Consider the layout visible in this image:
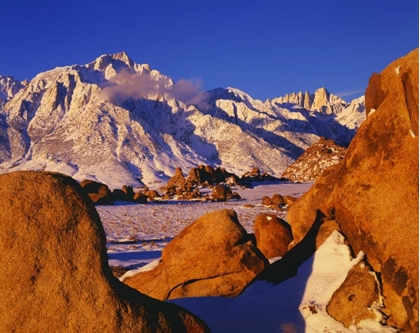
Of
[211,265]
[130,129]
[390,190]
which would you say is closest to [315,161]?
[211,265]

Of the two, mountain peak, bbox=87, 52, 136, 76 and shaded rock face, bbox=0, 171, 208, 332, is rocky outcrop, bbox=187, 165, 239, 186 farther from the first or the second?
mountain peak, bbox=87, 52, 136, 76

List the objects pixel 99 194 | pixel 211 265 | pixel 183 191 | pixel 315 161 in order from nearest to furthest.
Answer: pixel 211 265, pixel 99 194, pixel 183 191, pixel 315 161

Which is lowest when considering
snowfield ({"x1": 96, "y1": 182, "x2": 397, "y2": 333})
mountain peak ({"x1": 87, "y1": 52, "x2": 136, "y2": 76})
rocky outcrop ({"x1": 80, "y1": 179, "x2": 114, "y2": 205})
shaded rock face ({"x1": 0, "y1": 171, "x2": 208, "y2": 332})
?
snowfield ({"x1": 96, "y1": 182, "x2": 397, "y2": 333})

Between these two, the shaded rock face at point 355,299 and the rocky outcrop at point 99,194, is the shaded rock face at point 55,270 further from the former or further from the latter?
the rocky outcrop at point 99,194

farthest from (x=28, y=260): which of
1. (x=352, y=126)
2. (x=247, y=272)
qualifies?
(x=352, y=126)

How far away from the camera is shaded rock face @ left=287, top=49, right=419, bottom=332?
5.05m

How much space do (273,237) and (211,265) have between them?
257 centimetres

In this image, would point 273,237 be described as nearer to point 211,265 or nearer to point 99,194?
point 211,265

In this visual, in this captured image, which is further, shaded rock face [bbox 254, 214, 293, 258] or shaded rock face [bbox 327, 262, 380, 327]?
shaded rock face [bbox 254, 214, 293, 258]

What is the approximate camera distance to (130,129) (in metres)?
115

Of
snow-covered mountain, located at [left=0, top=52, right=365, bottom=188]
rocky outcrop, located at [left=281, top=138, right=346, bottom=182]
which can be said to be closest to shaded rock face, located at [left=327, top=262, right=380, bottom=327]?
rocky outcrop, located at [left=281, top=138, right=346, bottom=182]

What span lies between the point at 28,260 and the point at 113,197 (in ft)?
107

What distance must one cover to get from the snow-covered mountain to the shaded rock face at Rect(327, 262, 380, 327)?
6707 centimetres

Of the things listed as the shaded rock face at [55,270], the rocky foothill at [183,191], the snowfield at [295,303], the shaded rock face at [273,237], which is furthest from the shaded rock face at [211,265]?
the rocky foothill at [183,191]
